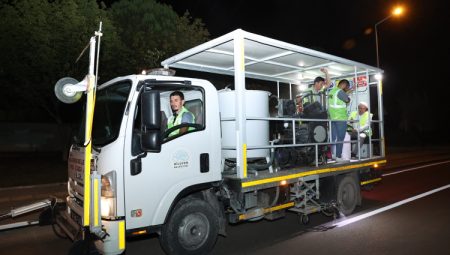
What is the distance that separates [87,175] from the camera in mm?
3932

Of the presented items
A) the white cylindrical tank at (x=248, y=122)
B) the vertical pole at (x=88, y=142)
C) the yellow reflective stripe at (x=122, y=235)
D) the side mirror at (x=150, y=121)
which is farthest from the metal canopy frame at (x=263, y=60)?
the yellow reflective stripe at (x=122, y=235)

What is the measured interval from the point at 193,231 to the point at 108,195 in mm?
1232

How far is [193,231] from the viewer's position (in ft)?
15.3

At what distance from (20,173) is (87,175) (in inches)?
442

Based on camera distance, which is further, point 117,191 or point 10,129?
point 10,129

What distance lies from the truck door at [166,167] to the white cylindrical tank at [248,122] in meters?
0.64

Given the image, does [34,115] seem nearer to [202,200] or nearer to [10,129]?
[10,129]

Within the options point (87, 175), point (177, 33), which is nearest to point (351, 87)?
point (87, 175)

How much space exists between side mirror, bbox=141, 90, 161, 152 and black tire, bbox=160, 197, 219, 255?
3.17 ft

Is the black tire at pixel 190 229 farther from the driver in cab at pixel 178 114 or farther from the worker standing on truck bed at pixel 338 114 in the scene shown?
the worker standing on truck bed at pixel 338 114

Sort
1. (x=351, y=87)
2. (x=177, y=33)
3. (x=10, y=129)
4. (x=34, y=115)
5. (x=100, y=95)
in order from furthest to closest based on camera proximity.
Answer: (x=34, y=115) < (x=10, y=129) < (x=177, y=33) < (x=351, y=87) < (x=100, y=95)

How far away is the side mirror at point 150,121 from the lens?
13.0ft

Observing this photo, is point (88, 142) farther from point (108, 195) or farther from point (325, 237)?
point (325, 237)

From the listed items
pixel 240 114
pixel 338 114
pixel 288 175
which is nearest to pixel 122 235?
pixel 240 114
